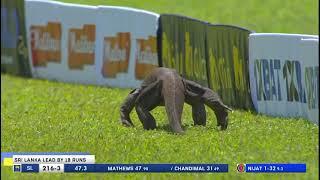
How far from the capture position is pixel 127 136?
1672 cm

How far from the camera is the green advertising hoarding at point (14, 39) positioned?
97.3 feet

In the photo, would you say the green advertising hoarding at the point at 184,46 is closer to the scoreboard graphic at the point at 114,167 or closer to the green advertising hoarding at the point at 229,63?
the green advertising hoarding at the point at 229,63

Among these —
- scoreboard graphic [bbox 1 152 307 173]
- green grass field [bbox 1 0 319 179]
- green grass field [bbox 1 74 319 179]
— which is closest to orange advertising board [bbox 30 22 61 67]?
green grass field [bbox 1 0 319 179]

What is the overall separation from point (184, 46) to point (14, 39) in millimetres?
9246

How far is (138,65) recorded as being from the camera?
25.3 m

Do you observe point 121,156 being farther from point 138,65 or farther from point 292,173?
point 138,65

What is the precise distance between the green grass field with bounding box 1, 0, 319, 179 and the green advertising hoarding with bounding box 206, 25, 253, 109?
102 centimetres

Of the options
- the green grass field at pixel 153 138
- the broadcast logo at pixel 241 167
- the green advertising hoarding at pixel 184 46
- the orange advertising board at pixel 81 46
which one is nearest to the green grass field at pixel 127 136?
the green grass field at pixel 153 138

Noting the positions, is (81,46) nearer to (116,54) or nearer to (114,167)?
(116,54)

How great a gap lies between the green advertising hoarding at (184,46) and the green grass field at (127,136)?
192cm

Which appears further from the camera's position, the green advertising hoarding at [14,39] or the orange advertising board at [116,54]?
the green advertising hoarding at [14,39]

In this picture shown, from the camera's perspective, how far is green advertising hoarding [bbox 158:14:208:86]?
73.2 feet

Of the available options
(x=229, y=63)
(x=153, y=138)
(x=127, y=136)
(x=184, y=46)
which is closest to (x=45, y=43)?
(x=184, y=46)

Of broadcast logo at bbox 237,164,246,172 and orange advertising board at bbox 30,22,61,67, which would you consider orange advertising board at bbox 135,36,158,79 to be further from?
broadcast logo at bbox 237,164,246,172
